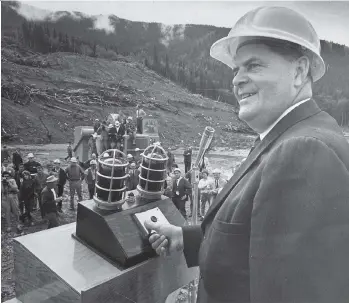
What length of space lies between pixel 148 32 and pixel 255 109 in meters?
5.87

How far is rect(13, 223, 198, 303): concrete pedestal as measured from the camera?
36.4 inches

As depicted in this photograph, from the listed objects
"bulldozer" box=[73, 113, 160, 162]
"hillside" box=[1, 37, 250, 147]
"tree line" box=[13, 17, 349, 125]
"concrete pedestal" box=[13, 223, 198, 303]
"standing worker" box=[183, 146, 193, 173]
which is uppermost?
"tree line" box=[13, 17, 349, 125]

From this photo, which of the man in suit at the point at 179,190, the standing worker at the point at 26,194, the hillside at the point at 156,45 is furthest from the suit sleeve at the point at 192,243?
the standing worker at the point at 26,194

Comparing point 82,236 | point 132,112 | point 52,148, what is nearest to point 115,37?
point 132,112

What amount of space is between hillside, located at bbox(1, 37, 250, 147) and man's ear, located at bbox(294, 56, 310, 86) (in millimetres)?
6072

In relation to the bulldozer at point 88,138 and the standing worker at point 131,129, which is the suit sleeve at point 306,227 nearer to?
the bulldozer at point 88,138

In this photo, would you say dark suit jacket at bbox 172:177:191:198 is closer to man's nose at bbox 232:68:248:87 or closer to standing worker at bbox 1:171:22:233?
standing worker at bbox 1:171:22:233

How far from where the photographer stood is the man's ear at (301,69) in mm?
741

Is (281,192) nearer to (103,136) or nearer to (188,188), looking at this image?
(188,188)

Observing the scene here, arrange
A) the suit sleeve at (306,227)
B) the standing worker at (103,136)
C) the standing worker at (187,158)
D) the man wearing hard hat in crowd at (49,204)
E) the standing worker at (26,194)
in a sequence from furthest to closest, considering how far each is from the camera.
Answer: the standing worker at (187,158), the standing worker at (103,136), the standing worker at (26,194), the man wearing hard hat in crowd at (49,204), the suit sleeve at (306,227)

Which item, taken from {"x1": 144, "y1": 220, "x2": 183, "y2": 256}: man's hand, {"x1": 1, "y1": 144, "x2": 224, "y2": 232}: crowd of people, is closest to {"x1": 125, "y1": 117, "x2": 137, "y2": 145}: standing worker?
{"x1": 1, "y1": 144, "x2": 224, "y2": 232}: crowd of people

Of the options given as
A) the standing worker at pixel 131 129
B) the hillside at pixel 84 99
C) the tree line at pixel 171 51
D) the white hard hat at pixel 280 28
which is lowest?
the standing worker at pixel 131 129

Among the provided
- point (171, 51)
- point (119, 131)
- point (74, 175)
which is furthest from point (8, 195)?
point (171, 51)

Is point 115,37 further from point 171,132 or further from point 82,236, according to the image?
point 82,236
